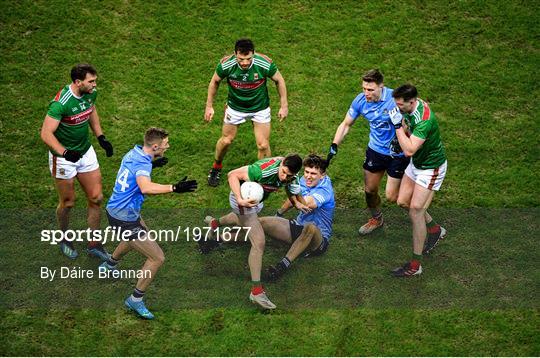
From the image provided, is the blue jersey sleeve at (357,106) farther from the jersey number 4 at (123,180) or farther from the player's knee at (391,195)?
the jersey number 4 at (123,180)

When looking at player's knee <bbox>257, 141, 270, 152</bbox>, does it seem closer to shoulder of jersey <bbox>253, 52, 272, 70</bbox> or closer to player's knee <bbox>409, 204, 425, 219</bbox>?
shoulder of jersey <bbox>253, 52, 272, 70</bbox>

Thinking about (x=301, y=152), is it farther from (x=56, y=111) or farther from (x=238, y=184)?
(x=56, y=111)

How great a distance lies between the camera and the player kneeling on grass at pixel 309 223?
394 inches

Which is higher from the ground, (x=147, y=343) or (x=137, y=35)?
(x=137, y=35)

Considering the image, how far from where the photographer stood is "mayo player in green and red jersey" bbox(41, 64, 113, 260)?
964cm

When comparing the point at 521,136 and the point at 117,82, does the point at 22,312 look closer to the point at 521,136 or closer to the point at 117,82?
the point at 117,82

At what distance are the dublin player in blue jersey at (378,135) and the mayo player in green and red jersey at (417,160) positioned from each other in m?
0.30

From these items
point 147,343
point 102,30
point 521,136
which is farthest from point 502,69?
point 147,343

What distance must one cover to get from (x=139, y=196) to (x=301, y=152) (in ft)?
11.5

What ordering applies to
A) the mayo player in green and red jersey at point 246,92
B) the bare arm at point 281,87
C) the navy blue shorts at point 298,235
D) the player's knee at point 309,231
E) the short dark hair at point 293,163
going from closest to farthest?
the short dark hair at point 293,163
the player's knee at point 309,231
the navy blue shorts at point 298,235
the mayo player in green and red jersey at point 246,92
the bare arm at point 281,87

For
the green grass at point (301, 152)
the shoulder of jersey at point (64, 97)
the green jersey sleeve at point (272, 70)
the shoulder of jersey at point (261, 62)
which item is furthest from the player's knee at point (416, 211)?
the shoulder of jersey at point (64, 97)

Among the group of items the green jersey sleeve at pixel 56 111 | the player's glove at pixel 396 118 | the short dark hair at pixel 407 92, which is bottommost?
the green jersey sleeve at pixel 56 111

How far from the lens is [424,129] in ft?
31.6

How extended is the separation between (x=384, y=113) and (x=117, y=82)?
496 cm
